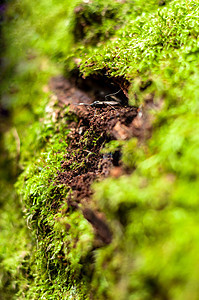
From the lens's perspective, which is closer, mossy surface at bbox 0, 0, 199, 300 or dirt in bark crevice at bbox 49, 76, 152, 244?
mossy surface at bbox 0, 0, 199, 300

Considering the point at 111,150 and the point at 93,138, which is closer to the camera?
Result: the point at 111,150

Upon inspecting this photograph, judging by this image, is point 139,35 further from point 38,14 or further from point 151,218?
point 38,14

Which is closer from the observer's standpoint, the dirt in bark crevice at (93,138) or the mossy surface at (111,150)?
the mossy surface at (111,150)

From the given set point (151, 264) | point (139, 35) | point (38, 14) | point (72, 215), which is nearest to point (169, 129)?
point (151, 264)
